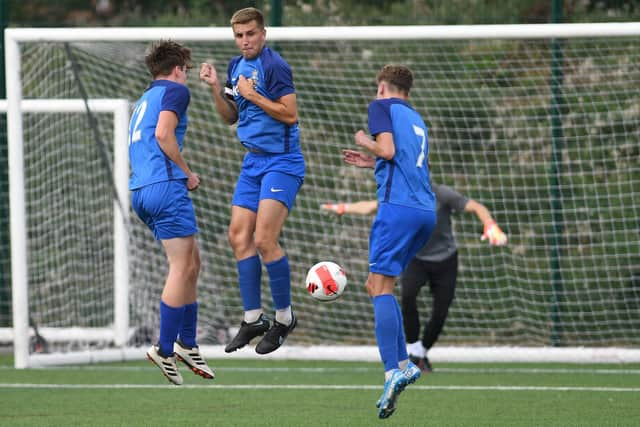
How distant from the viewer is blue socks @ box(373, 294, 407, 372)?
26.4 feet

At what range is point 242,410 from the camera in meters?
9.32

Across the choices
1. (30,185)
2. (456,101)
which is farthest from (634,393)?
(30,185)

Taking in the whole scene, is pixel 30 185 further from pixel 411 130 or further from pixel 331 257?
pixel 411 130

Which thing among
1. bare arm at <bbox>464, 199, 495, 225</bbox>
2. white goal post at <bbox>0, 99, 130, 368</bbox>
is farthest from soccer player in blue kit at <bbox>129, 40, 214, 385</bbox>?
white goal post at <bbox>0, 99, 130, 368</bbox>

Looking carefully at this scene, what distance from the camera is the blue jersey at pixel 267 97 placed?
25.8ft

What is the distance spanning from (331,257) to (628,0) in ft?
13.5

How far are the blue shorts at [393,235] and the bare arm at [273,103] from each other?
34.7 inches

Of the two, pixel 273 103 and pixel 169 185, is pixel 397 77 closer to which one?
pixel 273 103

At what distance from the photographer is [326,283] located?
795 centimetres

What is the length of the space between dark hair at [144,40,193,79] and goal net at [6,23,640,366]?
3940 mm

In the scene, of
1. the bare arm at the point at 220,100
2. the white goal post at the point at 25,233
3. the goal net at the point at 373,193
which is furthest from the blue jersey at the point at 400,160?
the white goal post at the point at 25,233

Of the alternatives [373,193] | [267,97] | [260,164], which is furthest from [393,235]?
[373,193]

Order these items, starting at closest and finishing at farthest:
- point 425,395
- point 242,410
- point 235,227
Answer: point 235,227 < point 242,410 < point 425,395

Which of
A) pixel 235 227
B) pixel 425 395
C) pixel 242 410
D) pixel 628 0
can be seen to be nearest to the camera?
pixel 235 227
